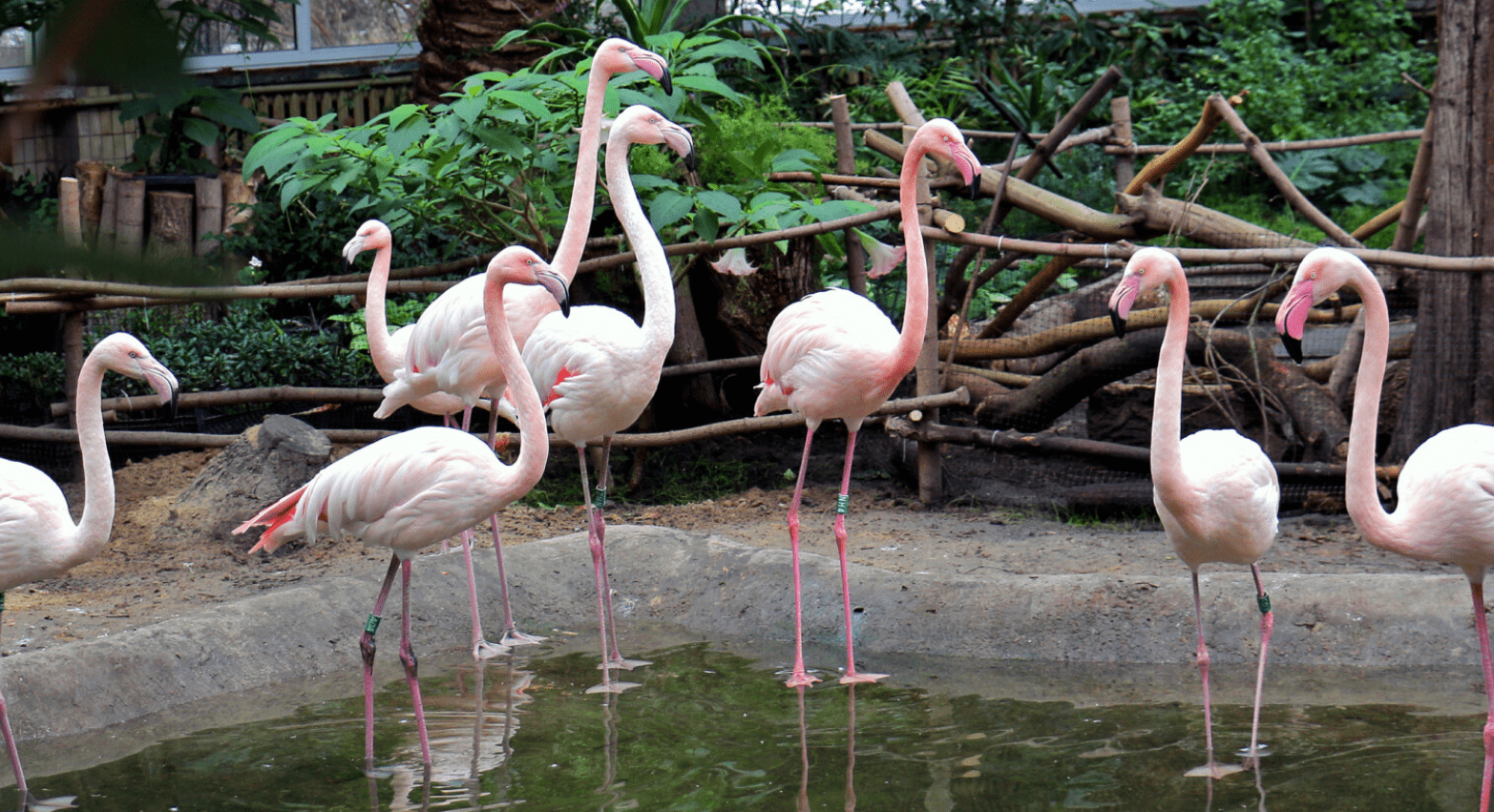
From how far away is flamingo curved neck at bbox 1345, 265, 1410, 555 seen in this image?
3.12 meters

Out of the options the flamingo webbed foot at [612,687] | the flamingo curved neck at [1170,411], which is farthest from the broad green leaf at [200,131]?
the flamingo webbed foot at [612,687]

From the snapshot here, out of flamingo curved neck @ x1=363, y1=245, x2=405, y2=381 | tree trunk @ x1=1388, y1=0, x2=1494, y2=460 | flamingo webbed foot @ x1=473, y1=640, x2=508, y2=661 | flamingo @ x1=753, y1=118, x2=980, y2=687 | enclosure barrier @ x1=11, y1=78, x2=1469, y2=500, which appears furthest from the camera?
enclosure barrier @ x1=11, y1=78, x2=1469, y2=500

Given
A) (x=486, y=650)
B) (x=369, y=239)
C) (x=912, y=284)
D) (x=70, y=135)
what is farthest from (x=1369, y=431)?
(x=369, y=239)

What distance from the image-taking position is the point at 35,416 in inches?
292

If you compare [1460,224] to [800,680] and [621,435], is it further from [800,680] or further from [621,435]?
[621,435]

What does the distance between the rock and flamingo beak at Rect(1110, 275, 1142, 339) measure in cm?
388

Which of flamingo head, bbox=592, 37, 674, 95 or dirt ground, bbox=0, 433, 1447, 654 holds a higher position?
flamingo head, bbox=592, 37, 674, 95

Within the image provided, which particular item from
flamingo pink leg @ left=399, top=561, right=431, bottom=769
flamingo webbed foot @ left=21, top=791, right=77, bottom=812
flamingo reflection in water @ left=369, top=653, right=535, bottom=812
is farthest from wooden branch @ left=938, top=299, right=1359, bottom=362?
flamingo webbed foot @ left=21, top=791, right=77, bottom=812

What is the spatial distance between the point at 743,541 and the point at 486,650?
1.46 meters

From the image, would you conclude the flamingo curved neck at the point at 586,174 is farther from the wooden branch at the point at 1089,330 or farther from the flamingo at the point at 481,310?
the wooden branch at the point at 1089,330

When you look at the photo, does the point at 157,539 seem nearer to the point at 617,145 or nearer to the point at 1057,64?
the point at 617,145

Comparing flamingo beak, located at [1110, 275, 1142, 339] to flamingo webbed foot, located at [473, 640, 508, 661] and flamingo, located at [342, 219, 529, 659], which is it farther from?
flamingo webbed foot, located at [473, 640, 508, 661]

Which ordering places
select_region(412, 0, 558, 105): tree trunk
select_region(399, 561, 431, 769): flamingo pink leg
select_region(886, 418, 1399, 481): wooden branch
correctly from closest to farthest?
select_region(399, 561, 431, 769): flamingo pink leg < select_region(886, 418, 1399, 481): wooden branch < select_region(412, 0, 558, 105): tree trunk

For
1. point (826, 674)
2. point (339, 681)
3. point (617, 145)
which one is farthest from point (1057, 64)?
point (339, 681)
